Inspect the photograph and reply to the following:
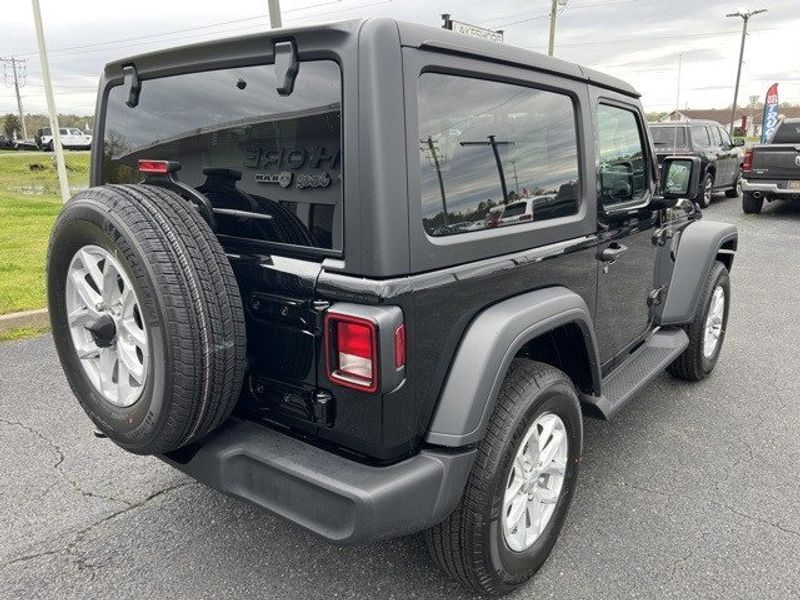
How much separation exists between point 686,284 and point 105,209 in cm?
328

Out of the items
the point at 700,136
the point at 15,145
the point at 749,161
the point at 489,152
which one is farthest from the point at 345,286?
the point at 15,145

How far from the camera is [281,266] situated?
76.7 inches

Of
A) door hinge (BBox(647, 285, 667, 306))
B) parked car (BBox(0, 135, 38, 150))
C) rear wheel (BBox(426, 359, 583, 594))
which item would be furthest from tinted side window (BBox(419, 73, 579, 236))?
parked car (BBox(0, 135, 38, 150))

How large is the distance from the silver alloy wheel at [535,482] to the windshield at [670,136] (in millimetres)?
11519

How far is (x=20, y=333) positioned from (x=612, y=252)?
4.64 metres

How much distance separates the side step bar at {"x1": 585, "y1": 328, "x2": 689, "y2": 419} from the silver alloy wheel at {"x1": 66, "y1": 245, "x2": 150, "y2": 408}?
71.0 inches

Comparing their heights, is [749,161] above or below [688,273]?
above

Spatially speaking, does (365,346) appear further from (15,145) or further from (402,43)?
(15,145)

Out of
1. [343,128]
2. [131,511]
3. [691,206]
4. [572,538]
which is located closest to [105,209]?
[343,128]

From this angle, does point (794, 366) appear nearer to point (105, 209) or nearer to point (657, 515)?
point (657, 515)

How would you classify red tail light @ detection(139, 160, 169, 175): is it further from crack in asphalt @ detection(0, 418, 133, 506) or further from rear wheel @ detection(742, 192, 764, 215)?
rear wheel @ detection(742, 192, 764, 215)

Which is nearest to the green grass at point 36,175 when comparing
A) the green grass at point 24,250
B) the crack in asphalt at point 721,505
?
the green grass at point 24,250

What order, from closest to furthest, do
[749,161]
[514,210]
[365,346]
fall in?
1. [365,346]
2. [514,210]
3. [749,161]

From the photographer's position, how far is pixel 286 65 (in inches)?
73.0
